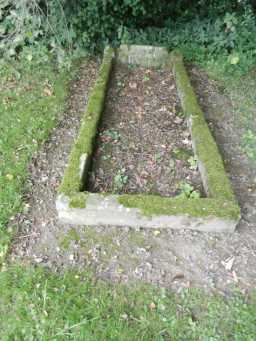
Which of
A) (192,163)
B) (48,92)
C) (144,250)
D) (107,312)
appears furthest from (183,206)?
(48,92)

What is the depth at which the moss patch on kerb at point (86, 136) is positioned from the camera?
2.96 metres

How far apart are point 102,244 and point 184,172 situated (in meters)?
1.20

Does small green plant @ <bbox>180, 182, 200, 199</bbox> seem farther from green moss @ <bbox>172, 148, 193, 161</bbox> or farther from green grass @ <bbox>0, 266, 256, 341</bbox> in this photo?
green grass @ <bbox>0, 266, 256, 341</bbox>

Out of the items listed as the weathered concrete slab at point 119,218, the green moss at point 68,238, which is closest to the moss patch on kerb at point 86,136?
the weathered concrete slab at point 119,218

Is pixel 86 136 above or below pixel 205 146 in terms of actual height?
above

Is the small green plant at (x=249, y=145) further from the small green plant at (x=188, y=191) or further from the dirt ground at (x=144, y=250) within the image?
the small green plant at (x=188, y=191)

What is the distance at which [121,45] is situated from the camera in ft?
17.9

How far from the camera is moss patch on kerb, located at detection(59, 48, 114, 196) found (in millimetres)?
2960

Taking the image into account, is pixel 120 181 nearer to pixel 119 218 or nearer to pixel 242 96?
pixel 119 218

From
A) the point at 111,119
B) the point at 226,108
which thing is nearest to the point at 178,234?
the point at 111,119

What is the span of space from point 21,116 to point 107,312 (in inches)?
109

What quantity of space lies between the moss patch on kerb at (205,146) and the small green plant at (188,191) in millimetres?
136

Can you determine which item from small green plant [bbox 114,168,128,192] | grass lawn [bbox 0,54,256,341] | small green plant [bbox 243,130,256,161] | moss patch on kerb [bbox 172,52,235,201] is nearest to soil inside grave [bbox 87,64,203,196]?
small green plant [bbox 114,168,128,192]

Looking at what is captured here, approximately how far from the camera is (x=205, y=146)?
3.51 m
